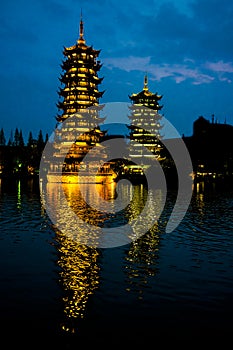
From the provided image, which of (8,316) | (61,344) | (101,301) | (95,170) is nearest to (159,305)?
(101,301)

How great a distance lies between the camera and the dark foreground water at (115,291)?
738cm

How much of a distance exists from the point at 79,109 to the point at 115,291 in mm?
66499

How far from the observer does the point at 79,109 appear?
243 feet


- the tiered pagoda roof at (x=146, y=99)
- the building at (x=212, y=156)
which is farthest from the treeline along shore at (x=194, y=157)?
the tiered pagoda roof at (x=146, y=99)

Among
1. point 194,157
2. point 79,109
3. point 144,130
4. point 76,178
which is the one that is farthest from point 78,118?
point 194,157

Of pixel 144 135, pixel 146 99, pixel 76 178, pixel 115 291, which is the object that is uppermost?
pixel 146 99

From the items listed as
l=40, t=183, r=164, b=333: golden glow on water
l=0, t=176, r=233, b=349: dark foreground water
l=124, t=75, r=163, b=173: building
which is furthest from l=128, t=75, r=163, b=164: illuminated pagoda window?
l=0, t=176, r=233, b=349: dark foreground water

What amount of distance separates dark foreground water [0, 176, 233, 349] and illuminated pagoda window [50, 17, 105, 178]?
56.9m

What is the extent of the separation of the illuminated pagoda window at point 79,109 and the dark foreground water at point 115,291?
56.9 metres

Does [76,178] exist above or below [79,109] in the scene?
below

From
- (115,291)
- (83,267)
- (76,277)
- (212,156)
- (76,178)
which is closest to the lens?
(115,291)

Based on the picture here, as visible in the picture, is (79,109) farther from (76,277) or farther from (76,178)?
(76,277)

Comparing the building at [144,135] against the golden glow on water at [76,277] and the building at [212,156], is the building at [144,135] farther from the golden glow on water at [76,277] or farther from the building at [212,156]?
the golden glow on water at [76,277]

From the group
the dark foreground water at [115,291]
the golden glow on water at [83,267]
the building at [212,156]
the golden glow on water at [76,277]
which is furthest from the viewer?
the building at [212,156]
